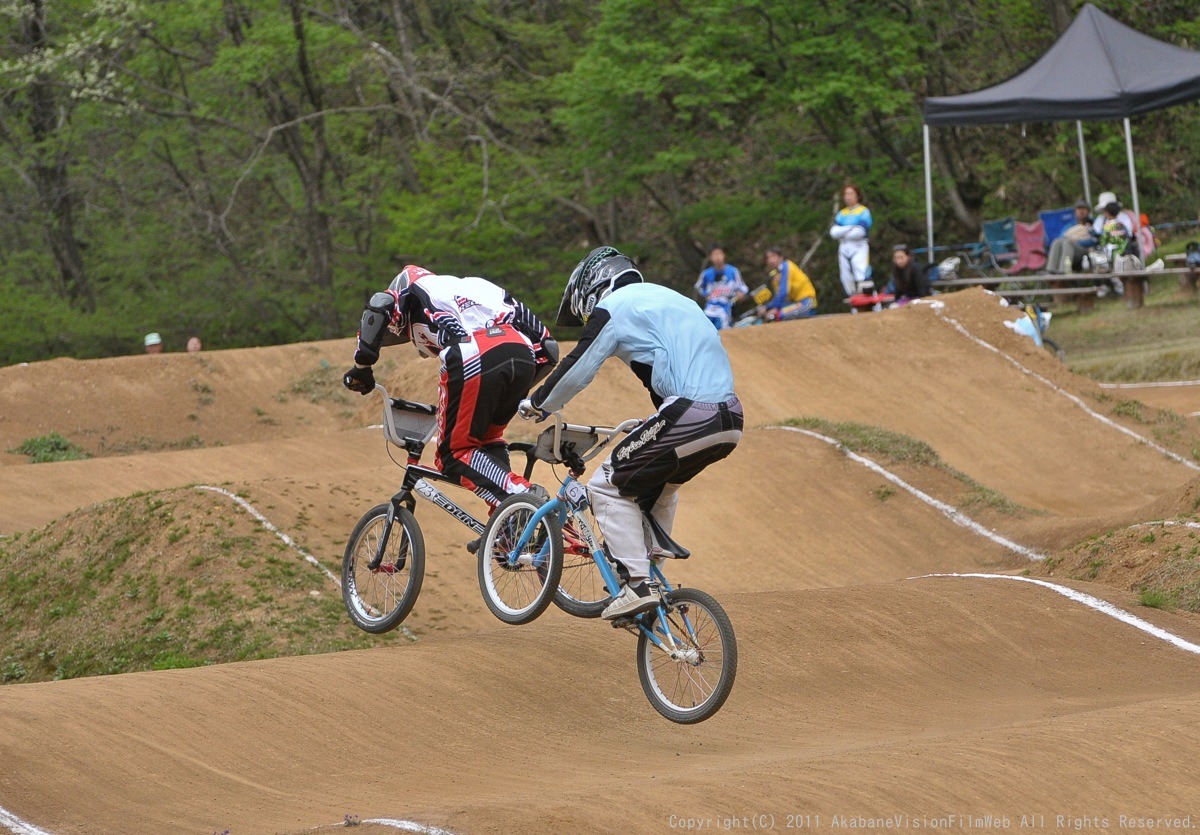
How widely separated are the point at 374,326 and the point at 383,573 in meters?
1.55

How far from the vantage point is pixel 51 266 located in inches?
1398

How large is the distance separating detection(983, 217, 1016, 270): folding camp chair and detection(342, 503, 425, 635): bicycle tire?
22.8m

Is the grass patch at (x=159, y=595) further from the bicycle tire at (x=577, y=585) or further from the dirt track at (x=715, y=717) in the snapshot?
the bicycle tire at (x=577, y=585)

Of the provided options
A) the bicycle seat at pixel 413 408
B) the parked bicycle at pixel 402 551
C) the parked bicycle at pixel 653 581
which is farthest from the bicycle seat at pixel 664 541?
the bicycle seat at pixel 413 408

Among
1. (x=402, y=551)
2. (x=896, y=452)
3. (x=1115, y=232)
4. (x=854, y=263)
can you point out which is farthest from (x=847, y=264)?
(x=402, y=551)

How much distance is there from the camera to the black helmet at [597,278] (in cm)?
730

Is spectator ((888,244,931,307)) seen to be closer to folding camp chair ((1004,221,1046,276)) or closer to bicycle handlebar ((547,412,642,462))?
folding camp chair ((1004,221,1046,276))

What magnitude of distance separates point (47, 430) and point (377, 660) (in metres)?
13.1

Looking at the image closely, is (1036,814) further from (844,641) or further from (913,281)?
(913,281)

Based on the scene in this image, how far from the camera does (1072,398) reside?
62.8 ft

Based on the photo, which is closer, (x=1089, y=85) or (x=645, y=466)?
(x=645, y=466)

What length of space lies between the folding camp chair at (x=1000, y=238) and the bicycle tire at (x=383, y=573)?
74.8ft

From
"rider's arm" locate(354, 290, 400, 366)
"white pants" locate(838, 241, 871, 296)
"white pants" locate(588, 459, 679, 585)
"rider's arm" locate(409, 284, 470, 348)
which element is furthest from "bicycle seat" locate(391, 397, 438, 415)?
"white pants" locate(838, 241, 871, 296)

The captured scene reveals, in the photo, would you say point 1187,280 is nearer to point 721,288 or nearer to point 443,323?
point 721,288
